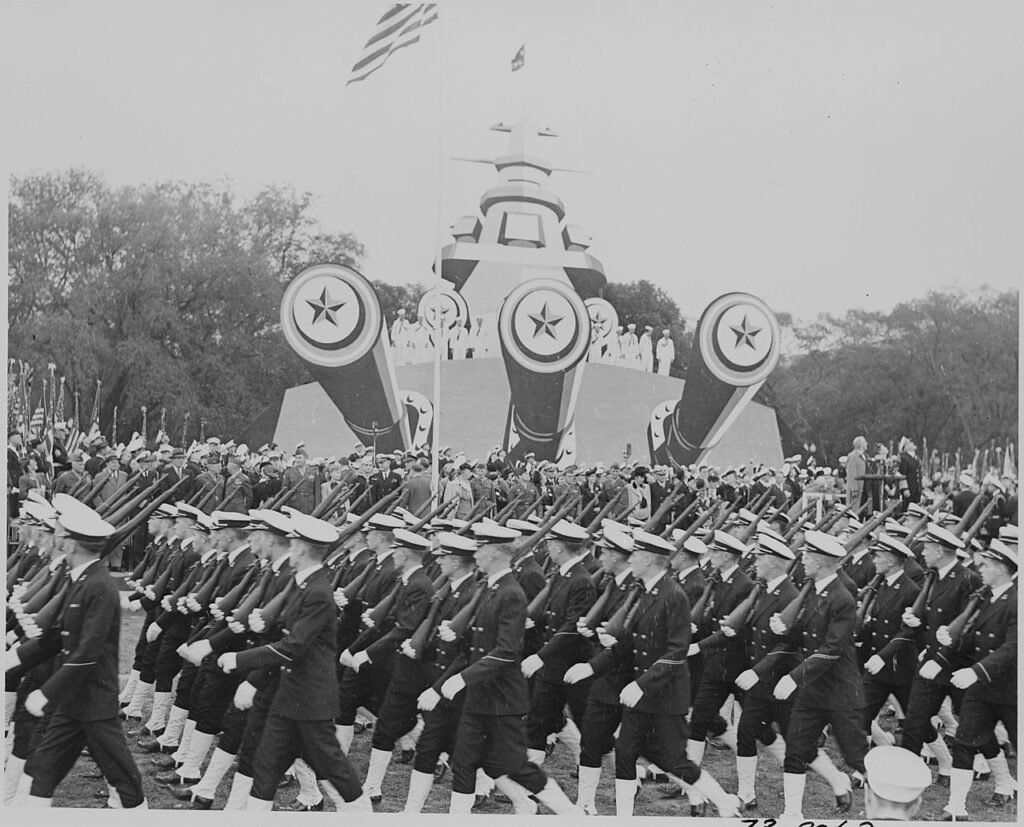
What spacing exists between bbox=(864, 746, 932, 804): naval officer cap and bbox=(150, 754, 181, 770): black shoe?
6026mm

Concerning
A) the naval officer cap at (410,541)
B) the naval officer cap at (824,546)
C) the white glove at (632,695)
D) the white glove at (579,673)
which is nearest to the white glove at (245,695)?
the naval officer cap at (410,541)

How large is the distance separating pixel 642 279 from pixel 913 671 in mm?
13828

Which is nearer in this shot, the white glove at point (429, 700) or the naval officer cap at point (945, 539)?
the white glove at point (429, 700)

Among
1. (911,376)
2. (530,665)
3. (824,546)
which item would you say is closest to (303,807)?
(530,665)

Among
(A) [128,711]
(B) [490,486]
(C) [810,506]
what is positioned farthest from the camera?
(B) [490,486]

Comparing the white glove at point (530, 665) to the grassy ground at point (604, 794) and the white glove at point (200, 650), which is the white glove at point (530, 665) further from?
the white glove at point (200, 650)

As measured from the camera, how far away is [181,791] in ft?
28.7

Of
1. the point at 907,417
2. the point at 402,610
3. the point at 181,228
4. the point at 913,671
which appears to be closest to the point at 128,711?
the point at 402,610

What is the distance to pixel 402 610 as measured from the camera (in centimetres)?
872

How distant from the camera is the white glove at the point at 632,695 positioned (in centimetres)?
782

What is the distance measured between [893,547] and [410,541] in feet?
12.2

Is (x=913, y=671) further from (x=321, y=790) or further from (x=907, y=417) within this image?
(x=907, y=417)

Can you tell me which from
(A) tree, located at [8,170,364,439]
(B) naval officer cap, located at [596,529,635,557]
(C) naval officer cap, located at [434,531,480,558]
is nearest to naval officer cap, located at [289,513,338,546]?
(C) naval officer cap, located at [434,531,480,558]

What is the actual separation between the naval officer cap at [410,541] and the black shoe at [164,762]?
8.20 ft
